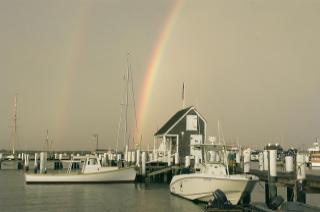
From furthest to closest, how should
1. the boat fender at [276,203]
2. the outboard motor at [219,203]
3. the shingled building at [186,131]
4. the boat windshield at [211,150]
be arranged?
the shingled building at [186,131], the boat windshield at [211,150], the outboard motor at [219,203], the boat fender at [276,203]

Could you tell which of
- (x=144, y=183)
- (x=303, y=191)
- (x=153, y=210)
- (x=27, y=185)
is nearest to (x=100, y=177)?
(x=144, y=183)

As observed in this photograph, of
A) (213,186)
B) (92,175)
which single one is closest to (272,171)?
(213,186)

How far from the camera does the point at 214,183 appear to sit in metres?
29.8

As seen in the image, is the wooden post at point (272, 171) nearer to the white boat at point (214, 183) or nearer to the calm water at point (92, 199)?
the white boat at point (214, 183)

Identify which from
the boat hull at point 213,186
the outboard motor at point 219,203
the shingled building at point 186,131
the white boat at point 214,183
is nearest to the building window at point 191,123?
the shingled building at point 186,131

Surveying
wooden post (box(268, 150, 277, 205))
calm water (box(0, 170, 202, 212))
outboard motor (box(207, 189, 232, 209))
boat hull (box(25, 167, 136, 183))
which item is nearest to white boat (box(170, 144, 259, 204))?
calm water (box(0, 170, 202, 212))

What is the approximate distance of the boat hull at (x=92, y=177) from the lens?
5134 centimetres

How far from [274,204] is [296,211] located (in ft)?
10.2

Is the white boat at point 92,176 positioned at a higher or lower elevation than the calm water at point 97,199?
higher

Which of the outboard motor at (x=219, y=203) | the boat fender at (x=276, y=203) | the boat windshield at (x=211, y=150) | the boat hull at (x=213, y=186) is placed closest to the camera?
the boat fender at (x=276, y=203)

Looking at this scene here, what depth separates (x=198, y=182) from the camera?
31.3 metres

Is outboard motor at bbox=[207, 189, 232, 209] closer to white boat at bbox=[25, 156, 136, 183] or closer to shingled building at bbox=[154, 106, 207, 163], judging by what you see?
white boat at bbox=[25, 156, 136, 183]

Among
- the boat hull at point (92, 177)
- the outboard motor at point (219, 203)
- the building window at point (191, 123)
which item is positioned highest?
the building window at point (191, 123)

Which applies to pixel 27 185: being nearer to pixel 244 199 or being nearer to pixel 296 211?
pixel 244 199
